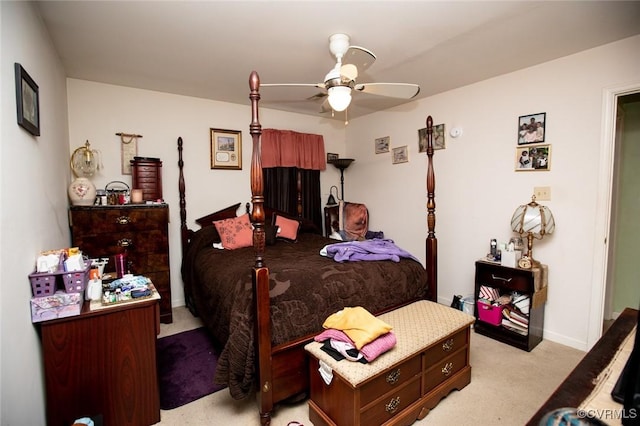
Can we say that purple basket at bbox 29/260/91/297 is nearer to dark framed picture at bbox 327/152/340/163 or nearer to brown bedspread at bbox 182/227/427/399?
brown bedspread at bbox 182/227/427/399

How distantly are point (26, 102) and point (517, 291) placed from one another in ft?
12.0

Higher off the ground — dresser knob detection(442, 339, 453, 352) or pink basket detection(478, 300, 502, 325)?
Answer: dresser knob detection(442, 339, 453, 352)

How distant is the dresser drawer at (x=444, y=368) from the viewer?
6.10ft

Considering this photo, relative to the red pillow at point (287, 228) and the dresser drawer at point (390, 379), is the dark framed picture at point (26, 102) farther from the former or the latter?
the red pillow at point (287, 228)

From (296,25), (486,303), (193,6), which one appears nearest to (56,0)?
(193,6)

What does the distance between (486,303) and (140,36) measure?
11.9ft

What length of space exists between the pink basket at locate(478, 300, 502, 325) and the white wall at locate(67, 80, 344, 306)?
299cm

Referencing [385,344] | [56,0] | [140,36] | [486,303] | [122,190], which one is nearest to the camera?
[385,344]

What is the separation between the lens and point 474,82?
314cm

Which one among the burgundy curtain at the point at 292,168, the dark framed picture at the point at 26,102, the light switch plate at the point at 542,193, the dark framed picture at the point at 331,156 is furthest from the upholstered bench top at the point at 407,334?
the dark framed picture at the point at 331,156

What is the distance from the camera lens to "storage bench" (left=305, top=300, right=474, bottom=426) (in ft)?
4.98

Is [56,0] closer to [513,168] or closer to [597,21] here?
[597,21]

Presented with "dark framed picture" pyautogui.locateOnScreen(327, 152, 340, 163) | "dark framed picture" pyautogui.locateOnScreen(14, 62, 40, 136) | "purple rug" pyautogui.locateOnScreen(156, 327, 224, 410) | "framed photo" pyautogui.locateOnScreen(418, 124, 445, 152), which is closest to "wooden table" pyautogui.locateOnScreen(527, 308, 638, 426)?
"purple rug" pyautogui.locateOnScreen(156, 327, 224, 410)

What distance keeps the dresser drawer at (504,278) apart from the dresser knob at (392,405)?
5.32ft
